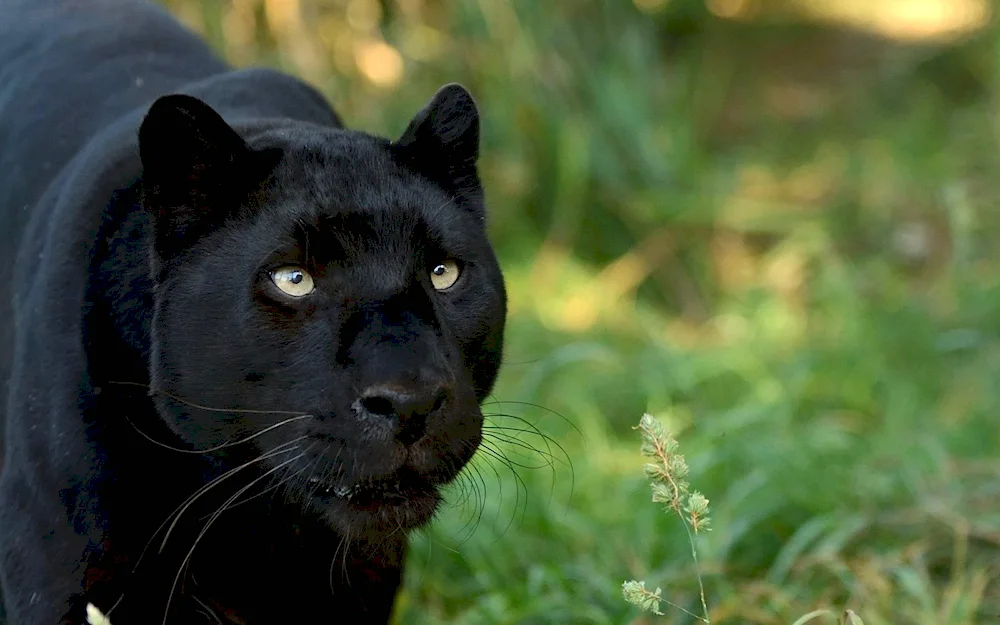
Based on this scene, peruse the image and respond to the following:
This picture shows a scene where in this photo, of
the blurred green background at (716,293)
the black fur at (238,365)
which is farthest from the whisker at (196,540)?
the blurred green background at (716,293)

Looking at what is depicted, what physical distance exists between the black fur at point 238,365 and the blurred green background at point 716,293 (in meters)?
0.56

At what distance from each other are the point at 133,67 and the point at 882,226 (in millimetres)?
4534

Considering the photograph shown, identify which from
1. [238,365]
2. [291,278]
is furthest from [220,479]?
[291,278]

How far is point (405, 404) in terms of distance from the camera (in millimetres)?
2014

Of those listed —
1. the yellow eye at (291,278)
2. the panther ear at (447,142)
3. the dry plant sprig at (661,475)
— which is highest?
the panther ear at (447,142)

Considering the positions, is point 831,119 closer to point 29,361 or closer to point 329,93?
point 329,93

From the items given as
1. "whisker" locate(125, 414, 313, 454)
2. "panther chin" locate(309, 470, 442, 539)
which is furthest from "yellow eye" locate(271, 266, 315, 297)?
"panther chin" locate(309, 470, 442, 539)

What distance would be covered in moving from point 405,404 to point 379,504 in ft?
0.85

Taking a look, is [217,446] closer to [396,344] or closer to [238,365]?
[238,365]

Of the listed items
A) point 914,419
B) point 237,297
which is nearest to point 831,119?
point 914,419

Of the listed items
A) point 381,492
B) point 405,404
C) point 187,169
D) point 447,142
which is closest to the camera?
point 405,404

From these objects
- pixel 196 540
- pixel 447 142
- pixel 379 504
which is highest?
pixel 447 142

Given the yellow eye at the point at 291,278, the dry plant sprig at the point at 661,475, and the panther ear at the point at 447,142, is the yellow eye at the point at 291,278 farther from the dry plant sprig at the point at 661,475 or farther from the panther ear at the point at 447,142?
the dry plant sprig at the point at 661,475

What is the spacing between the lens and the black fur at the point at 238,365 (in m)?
2.13
